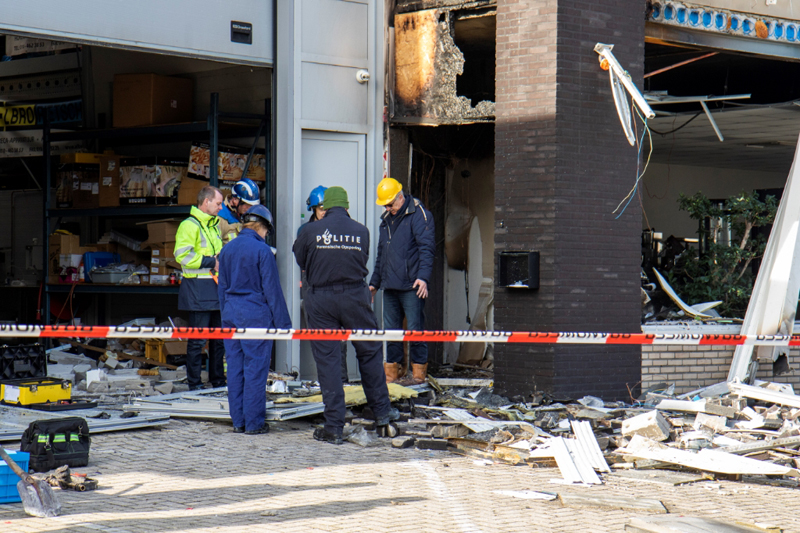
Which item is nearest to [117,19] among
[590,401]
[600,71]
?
[600,71]

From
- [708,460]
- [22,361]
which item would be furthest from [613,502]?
[22,361]

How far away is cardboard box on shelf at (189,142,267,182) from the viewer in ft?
37.5

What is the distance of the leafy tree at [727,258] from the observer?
1080cm

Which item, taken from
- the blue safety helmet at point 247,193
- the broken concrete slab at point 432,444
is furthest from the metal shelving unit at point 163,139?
the broken concrete slab at point 432,444

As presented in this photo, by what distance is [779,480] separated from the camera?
6.30m

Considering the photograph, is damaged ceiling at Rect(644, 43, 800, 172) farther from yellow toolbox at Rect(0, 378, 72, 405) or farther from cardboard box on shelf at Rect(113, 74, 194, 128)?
yellow toolbox at Rect(0, 378, 72, 405)

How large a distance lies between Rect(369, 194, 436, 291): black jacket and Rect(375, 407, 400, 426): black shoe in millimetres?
2158

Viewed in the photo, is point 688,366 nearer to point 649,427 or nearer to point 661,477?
point 649,427

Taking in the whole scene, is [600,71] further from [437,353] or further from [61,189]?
[61,189]

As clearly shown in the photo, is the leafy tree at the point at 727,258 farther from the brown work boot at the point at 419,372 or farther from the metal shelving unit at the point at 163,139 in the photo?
the metal shelving unit at the point at 163,139

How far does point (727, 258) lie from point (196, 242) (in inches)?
243

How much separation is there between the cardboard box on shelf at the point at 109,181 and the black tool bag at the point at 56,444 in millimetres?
6466

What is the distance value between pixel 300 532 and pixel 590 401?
4646 millimetres

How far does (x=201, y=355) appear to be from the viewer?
9.81m
